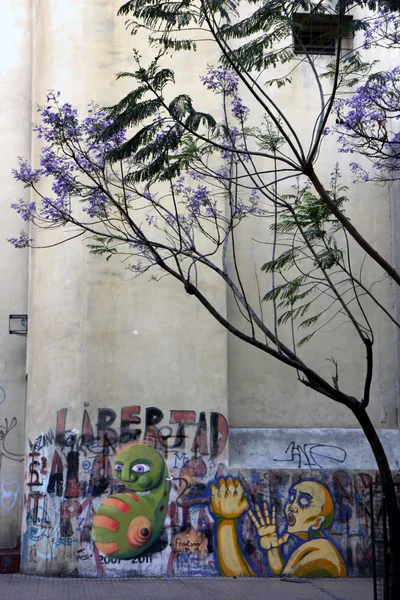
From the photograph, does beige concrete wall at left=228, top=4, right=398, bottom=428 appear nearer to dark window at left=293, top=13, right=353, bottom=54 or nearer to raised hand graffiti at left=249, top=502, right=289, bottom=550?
dark window at left=293, top=13, right=353, bottom=54

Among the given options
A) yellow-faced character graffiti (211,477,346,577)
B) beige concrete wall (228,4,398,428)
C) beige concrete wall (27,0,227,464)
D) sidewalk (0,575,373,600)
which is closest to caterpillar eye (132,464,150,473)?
beige concrete wall (27,0,227,464)

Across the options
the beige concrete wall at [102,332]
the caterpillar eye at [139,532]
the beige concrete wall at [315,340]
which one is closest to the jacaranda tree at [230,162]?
the beige concrete wall at [315,340]

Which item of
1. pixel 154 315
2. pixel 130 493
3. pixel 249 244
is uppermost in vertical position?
pixel 249 244

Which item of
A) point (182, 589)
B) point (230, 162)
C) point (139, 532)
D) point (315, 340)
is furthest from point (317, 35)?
point (182, 589)

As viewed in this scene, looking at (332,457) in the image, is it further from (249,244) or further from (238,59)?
(238,59)

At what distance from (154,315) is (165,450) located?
7.45ft

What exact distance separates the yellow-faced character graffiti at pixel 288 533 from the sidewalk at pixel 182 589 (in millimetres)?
252

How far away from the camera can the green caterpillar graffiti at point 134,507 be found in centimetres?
→ 1243

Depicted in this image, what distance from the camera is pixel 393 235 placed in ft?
48.3

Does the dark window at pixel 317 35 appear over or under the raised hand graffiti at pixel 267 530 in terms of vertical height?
over

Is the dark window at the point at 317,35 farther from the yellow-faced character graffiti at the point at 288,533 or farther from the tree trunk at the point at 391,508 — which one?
the yellow-faced character graffiti at the point at 288,533

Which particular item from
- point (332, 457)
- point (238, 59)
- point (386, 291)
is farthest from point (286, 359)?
point (386, 291)

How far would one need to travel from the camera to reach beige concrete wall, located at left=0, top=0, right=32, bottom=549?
44.5ft

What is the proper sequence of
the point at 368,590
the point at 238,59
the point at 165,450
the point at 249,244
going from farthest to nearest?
the point at 249,244
the point at 165,450
the point at 368,590
the point at 238,59
